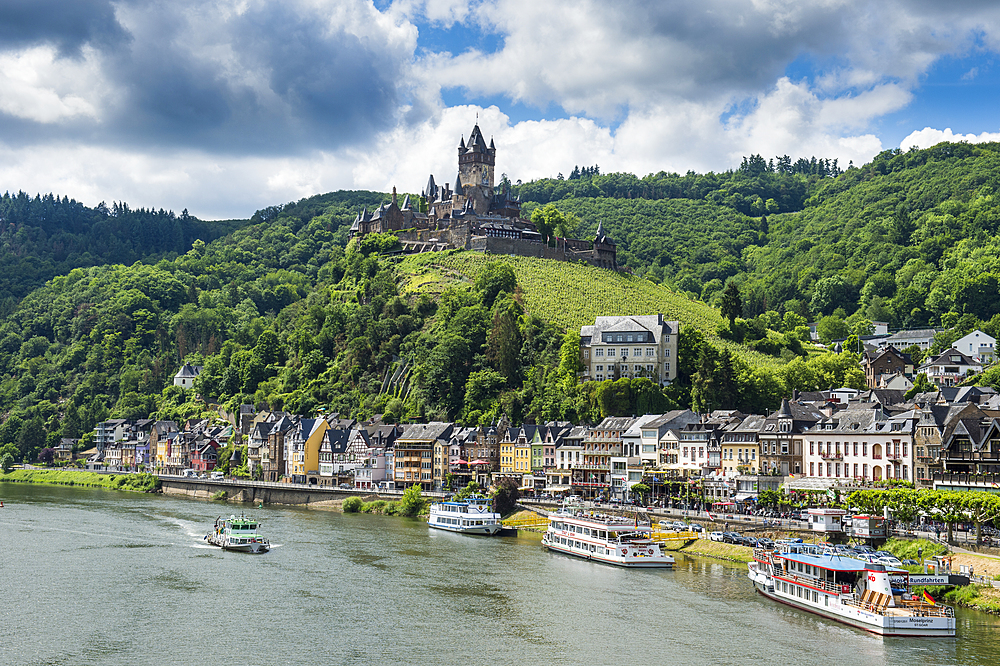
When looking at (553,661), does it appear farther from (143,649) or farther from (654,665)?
(143,649)

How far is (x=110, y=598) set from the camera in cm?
5962

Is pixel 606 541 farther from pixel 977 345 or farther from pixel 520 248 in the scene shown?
pixel 520 248

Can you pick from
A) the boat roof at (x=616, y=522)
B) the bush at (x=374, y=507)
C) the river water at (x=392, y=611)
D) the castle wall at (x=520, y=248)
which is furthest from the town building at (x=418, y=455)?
the castle wall at (x=520, y=248)

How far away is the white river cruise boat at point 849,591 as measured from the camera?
51.9 meters

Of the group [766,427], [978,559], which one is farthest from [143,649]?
[766,427]

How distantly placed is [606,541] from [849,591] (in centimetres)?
2325

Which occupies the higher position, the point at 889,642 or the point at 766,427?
the point at 766,427

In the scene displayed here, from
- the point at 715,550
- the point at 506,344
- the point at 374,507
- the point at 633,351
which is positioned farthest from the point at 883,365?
the point at 715,550

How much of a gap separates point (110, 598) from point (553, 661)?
2669 centimetres

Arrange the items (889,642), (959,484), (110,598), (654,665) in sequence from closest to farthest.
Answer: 1. (654,665)
2. (889,642)
3. (110,598)
4. (959,484)

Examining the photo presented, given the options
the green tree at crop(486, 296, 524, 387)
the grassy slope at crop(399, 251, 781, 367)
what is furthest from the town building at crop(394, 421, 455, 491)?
the grassy slope at crop(399, 251, 781, 367)

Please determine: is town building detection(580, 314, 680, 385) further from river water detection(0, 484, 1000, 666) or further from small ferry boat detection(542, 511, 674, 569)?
river water detection(0, 484, 1000, 666)

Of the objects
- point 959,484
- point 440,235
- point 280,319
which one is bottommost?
point 959,484

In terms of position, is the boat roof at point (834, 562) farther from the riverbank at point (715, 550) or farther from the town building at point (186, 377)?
the town building at point (186, 377)
